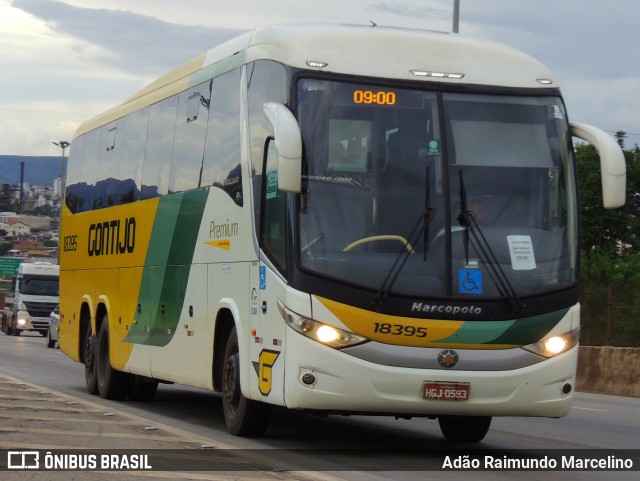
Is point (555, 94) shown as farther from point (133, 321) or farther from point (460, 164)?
point (133, 321)

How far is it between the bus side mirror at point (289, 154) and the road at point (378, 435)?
2.27 metres

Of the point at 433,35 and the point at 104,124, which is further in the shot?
the point at 104,124

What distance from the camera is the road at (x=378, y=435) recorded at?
11211mm

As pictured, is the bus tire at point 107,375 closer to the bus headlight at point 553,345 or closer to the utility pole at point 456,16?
the bus headlight at point 553,345

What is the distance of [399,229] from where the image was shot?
1159 cm

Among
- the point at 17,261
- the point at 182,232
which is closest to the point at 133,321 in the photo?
the point at 182,232

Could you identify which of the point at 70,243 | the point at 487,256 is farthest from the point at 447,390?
the point at 70,243

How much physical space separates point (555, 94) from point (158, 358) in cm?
620

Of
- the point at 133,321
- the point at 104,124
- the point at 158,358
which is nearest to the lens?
the point at 158,358

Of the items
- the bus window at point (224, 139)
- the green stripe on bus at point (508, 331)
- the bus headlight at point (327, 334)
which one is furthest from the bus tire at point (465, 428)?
the bus window at point (224, 139)

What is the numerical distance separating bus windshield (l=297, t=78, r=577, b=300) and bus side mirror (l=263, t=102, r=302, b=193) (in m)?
0.35

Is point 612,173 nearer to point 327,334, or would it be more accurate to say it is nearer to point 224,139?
point 327,334

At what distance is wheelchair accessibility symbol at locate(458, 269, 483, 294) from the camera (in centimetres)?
1152

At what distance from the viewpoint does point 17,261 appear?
107 meters
